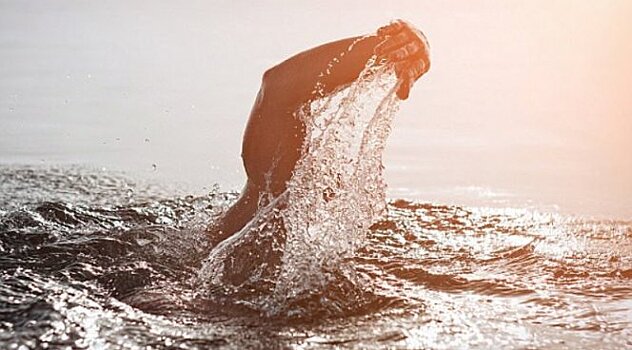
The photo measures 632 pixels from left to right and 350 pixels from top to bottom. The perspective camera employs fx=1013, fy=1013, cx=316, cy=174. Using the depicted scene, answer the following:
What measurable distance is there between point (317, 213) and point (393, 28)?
0.61 meters

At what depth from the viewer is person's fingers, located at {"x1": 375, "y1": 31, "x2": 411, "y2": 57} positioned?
3.01 metres

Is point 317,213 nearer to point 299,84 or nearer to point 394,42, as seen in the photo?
point 299,84

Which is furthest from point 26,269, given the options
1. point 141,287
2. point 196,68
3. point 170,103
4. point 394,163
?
A: point 196,68

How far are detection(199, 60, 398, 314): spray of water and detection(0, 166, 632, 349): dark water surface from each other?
97mm

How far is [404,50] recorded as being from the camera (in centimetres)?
300

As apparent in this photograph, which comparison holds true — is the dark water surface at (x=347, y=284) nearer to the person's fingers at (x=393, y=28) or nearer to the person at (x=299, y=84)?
the person at (x=299, y=84)

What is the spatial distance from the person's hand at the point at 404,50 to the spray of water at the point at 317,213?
6cm

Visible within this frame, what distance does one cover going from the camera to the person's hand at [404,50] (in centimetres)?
301

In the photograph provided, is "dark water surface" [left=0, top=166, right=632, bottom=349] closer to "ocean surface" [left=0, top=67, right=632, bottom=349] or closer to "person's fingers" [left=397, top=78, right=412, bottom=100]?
"ocean surface" [left=0, top=67, right=632, bottom=349]

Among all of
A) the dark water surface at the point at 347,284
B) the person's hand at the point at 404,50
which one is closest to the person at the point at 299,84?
the person's hand at the point at 404,50

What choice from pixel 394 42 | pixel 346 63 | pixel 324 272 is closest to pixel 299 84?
pixel 346 63

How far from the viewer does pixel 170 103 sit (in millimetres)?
7016

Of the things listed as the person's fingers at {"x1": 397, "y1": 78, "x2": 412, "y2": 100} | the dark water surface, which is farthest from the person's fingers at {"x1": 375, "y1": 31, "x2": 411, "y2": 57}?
the dark water surface

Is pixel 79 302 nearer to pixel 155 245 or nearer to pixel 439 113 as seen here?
pixel 155 245
